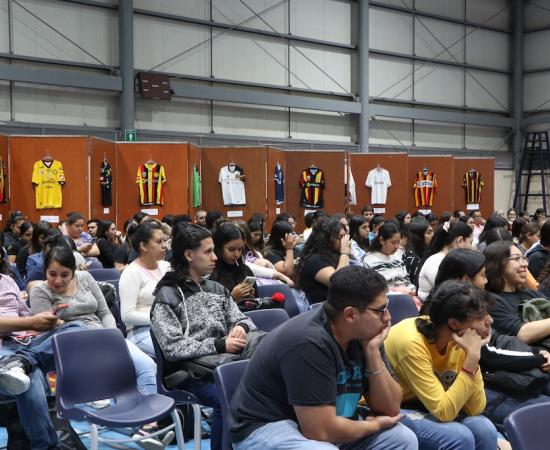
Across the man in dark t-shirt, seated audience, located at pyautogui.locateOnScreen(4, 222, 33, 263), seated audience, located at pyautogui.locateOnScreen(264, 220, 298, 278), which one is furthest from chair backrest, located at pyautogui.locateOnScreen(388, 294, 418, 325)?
seated audience, located at pyautogui.locateOnScreen(4, 222, 33, 263)

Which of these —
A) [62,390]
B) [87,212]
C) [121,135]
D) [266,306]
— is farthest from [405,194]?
[62,390]

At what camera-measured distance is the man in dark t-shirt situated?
8.30 ft

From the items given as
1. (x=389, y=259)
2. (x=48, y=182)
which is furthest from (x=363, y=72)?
(x=389, y=259)

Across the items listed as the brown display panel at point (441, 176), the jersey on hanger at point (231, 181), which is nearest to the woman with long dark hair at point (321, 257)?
the jersey on hanger at point (231, 181)

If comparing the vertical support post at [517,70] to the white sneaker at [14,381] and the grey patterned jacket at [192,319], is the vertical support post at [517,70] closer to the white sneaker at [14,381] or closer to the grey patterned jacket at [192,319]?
the grey patterned jacket at [192,319]

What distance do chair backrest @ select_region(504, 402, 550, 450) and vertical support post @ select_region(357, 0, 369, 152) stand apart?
54.5 ft

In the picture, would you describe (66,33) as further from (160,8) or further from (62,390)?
(62,390)

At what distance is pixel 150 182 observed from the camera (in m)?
13.2

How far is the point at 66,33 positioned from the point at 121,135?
7.17ft

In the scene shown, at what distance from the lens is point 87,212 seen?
40.3 feet

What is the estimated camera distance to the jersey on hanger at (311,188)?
15.7m

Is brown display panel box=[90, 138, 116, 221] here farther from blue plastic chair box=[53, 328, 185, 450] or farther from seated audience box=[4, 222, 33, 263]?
blue plastic chair box=[53, 328, 185, 450]

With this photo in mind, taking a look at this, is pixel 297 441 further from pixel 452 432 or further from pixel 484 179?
pixel 484 179

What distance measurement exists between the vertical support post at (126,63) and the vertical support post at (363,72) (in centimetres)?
638
